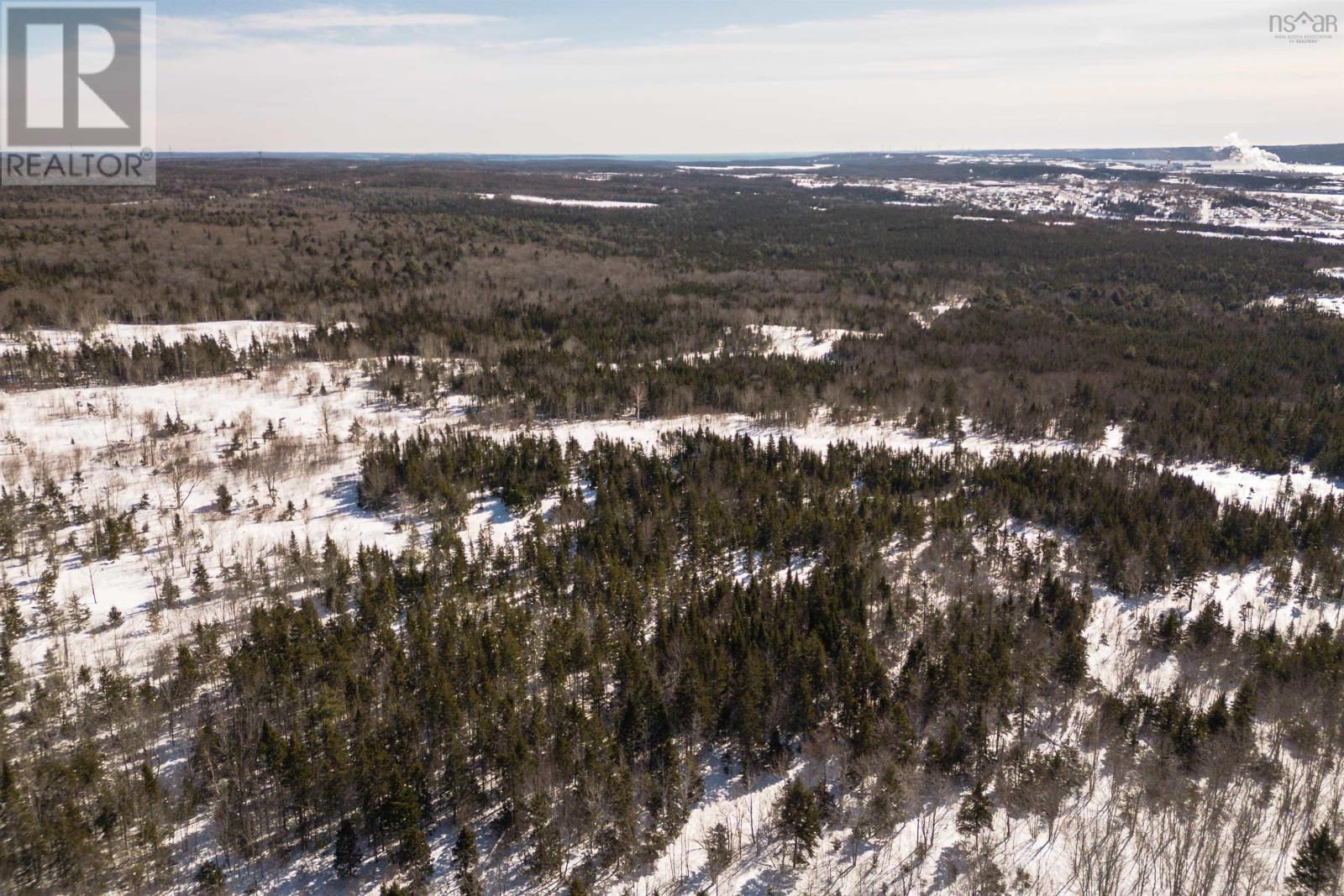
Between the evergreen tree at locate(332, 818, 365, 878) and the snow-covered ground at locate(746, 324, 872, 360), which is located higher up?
the snow-covered ground at locate(746, 324, 872, 360)

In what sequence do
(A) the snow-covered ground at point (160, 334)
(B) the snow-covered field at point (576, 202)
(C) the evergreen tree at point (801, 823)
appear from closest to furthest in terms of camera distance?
(C) the evergreen tree at point (801, 823)
(A) the snow-covered ground at point (160, 334)
(B) the snow-covered field at point (576, 202)

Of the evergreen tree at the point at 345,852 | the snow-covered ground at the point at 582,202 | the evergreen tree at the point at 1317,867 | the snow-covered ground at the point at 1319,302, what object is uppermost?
the snow-covered ground at the point at 582,202

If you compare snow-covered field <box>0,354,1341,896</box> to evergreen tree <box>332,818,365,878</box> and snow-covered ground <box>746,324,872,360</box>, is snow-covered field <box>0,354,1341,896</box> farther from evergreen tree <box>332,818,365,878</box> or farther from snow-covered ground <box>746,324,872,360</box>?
snow-covered ground <box>746,324,872,360</box>

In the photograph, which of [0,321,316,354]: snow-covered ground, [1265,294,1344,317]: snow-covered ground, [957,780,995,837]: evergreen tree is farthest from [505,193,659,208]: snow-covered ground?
[957,780,995,837]: evergreen tree

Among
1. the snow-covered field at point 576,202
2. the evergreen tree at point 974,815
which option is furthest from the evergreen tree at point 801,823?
the snow-covered field at point 576,202

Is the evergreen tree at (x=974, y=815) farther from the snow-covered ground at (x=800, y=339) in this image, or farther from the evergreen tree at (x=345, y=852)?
the snow-covered ground at (x=800, y=339)

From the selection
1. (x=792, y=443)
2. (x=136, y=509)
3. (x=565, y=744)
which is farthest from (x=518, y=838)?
(x=792, y=443)

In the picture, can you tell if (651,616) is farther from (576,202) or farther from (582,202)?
(582,202)

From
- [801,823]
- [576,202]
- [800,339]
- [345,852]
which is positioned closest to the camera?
[345,852]

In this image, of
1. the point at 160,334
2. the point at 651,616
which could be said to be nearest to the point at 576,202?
the point at 160,334

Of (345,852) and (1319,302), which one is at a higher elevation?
(1319,302)

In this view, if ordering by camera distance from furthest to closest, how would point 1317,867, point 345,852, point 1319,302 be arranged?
1. point 1319,302
2. point 345,852
3. point 1317,867

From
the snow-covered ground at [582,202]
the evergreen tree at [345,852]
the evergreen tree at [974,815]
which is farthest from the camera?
the snow-covered ground at [582,202]

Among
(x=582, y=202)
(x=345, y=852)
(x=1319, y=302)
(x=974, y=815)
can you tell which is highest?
(x=582, y=202)
